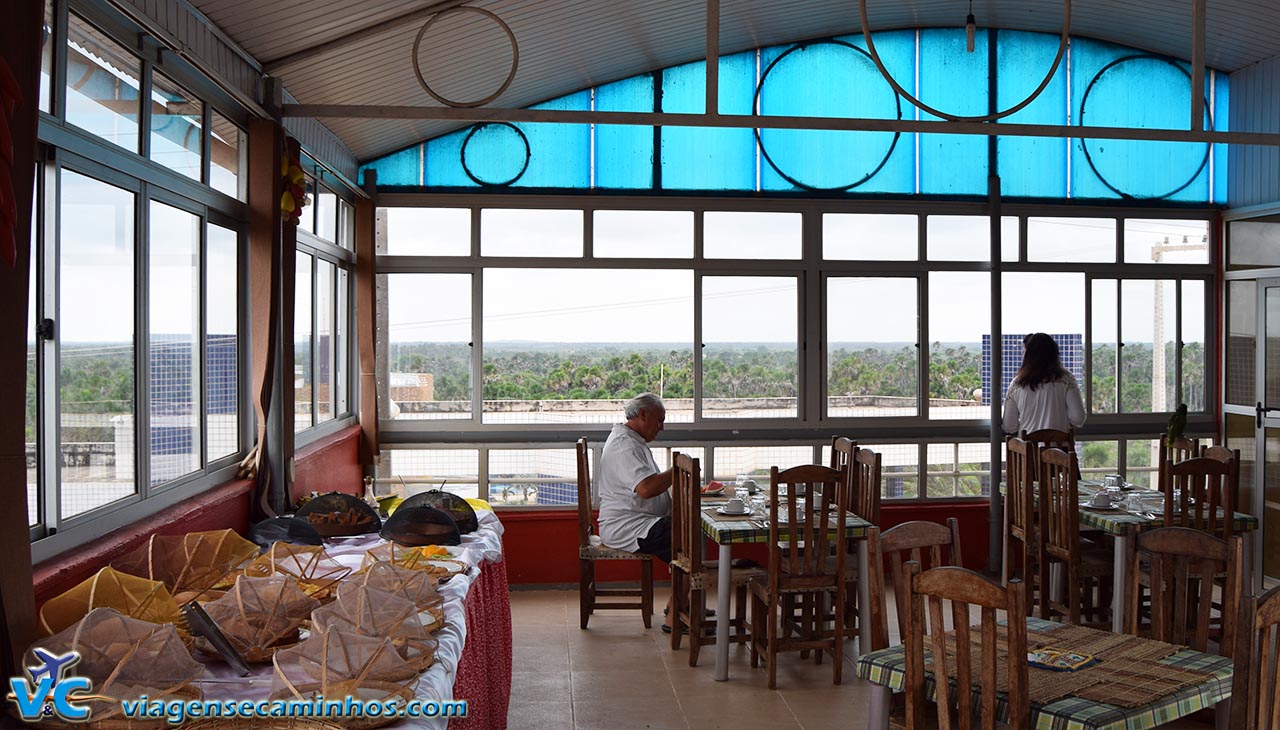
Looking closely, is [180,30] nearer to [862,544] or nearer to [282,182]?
[282,182]

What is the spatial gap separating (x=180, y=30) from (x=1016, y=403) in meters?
6.05

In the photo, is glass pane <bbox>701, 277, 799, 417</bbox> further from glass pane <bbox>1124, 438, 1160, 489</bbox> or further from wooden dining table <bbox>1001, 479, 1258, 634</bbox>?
glass pane <bbox>1124, 438, 1160, 489</bbox>

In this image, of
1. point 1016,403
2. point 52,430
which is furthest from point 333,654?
point 1016,403

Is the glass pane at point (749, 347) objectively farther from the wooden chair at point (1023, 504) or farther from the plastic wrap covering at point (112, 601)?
the plastic wrap covering at point (112, 601)

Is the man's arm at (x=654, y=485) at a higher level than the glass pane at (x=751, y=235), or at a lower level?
lower

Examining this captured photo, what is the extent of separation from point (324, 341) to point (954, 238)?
483 cm

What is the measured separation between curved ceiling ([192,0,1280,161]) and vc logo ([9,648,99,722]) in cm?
286

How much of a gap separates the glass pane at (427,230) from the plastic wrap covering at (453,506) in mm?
2987

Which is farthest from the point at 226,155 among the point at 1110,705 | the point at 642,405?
the point at 1110,705

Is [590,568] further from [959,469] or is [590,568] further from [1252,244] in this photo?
[1252,244]

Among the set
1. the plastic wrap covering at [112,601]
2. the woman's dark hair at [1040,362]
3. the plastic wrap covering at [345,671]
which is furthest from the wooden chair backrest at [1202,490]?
the plastic wrap covering at [112,601]

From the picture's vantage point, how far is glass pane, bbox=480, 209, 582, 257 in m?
7.66

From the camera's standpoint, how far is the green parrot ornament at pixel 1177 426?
25.2 feet

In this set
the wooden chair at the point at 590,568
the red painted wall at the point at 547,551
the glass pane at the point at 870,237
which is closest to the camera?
the wooden chair at the point at 590,568
